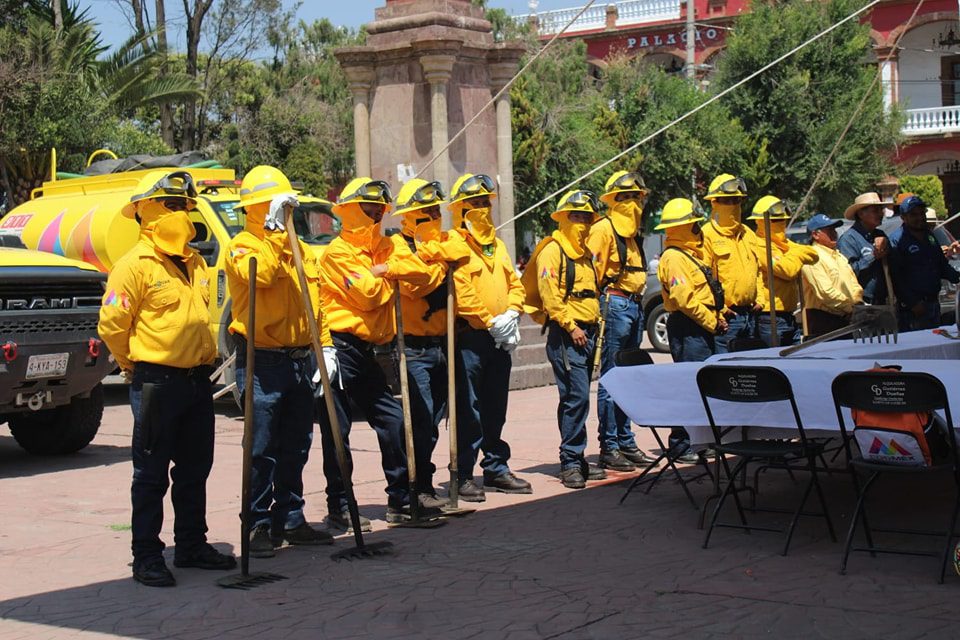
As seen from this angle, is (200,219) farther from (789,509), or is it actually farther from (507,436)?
(789,509)

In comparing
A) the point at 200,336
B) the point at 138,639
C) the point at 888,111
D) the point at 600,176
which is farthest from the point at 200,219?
the point at 888,111

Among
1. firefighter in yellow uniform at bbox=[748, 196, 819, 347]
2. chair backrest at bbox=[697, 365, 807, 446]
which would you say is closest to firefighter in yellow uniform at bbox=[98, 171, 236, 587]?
chair backrest at bbox=[697, 365, 807, 446]

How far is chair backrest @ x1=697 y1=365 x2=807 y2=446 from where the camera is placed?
22.0 ft

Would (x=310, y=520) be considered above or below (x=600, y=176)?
below

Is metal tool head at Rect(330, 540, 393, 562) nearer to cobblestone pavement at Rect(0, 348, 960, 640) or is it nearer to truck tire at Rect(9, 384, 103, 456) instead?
cobblestone pavement at Rect(0, 348, 960, 640)

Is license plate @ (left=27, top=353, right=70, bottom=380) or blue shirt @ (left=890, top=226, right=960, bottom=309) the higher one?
blue shirt @ (left=890, top=226, right=960, bottom=309)

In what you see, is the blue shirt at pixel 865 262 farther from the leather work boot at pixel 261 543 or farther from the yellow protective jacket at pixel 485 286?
the leather work boot at pixel 261 543

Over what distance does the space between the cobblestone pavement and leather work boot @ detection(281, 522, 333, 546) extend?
0.09 m

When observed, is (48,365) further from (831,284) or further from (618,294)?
(831,284)

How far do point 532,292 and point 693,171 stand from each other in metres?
28.1

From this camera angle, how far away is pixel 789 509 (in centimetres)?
807

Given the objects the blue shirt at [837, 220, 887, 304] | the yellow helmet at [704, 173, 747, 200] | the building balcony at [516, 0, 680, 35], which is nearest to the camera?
the yellow helmet at [704, 173, 747, 200]

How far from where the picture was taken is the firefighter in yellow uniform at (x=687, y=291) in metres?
9.42

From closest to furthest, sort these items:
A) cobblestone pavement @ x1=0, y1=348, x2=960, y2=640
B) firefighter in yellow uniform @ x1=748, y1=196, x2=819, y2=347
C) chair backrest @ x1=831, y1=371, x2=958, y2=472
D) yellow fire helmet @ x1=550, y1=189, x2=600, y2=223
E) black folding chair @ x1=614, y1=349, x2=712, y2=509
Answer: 1. cobblestone pavement @ x1=0, y1=348, x2=960, y2=640
2. chair backrest @ x1=831, y1=371, x2=958, y2=472
3. black folding chair @ x1=614, y1=349, x2=712, y2=509
4. yellow fire helmet @ x1=550, y1=189, x2=600, y2=223
5. firefighter in yellow uniform @ x1=748, y1=196, x2=819, y2=347
